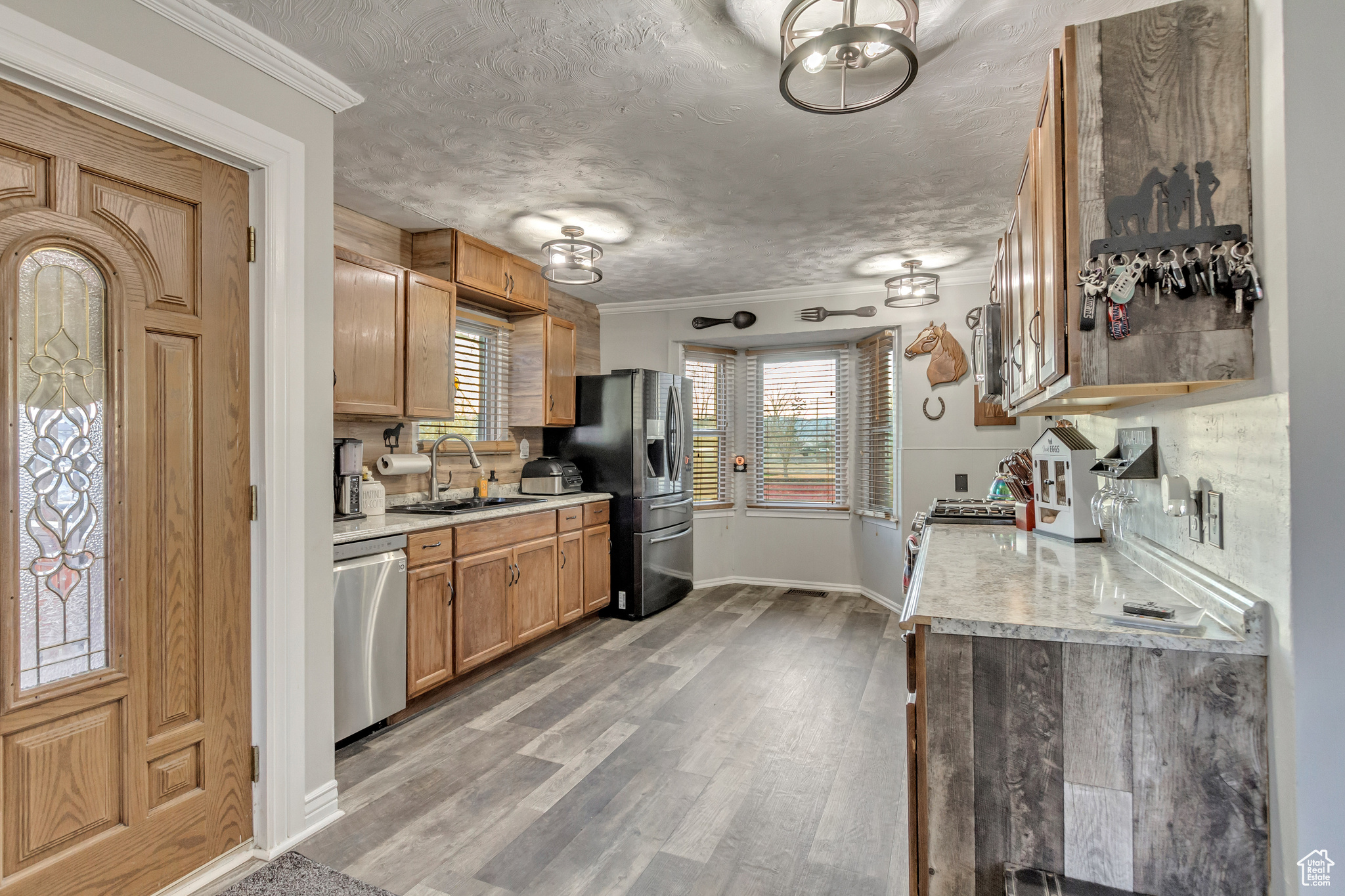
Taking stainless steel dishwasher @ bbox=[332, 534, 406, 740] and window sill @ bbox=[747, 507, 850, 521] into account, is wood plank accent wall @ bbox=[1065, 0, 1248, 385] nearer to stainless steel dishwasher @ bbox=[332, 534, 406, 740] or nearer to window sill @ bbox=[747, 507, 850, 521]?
stainless steel dishwasher @ bbox=[332, 534, 406, 740]

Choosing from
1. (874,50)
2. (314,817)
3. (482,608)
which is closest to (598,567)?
(482,608)

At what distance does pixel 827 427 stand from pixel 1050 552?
3.38m

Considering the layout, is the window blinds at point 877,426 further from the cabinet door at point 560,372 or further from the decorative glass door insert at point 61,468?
the decorative glass door insert at point 61,468

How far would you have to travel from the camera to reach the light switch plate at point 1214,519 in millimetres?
1428

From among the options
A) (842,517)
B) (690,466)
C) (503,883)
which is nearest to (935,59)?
(503,883)

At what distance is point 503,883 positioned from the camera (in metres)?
1.87

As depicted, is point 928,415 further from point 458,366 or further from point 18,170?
point 18,170

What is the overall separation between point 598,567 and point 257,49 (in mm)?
3356

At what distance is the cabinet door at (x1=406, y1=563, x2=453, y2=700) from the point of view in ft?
9.68

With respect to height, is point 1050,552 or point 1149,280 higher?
point 1149,280

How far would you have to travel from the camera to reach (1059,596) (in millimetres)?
1603

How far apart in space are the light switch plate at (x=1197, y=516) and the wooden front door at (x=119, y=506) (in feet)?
8.25

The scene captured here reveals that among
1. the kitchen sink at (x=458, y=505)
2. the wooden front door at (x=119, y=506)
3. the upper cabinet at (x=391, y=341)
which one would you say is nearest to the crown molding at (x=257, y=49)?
the wooden front door at (x=119, y=506)

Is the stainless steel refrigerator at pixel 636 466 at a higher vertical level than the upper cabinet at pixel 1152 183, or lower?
lower
